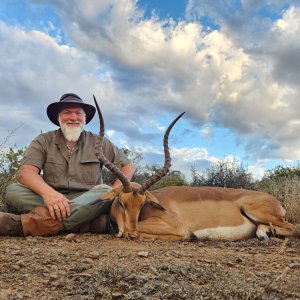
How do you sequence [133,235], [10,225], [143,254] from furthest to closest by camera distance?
[10,225], [133,235], [143,254]

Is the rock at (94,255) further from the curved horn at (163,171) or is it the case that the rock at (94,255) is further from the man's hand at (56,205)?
the curved horn at (163,171)

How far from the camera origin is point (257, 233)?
634 cm

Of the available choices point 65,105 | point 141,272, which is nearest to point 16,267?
point 141,272

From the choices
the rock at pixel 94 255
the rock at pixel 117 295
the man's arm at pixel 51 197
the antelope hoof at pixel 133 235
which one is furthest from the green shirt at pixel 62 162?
the rock at pixel 117 295

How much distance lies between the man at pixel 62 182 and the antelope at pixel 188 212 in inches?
12.6

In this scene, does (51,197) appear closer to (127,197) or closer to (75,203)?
(75,203)

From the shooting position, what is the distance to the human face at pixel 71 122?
6281mm

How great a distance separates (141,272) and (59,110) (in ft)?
12.5

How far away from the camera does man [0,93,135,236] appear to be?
18.0 ft

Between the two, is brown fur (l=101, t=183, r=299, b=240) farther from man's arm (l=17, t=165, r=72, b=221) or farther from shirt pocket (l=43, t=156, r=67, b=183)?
shirt pocket (l=43, t=156, r=67, b=183)

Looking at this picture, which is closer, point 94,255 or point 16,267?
point 16,267

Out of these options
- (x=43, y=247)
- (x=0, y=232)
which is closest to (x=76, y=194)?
(x=0, y=232)

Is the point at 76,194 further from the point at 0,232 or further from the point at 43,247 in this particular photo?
the point at 43,247

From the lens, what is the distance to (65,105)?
21.3ft
